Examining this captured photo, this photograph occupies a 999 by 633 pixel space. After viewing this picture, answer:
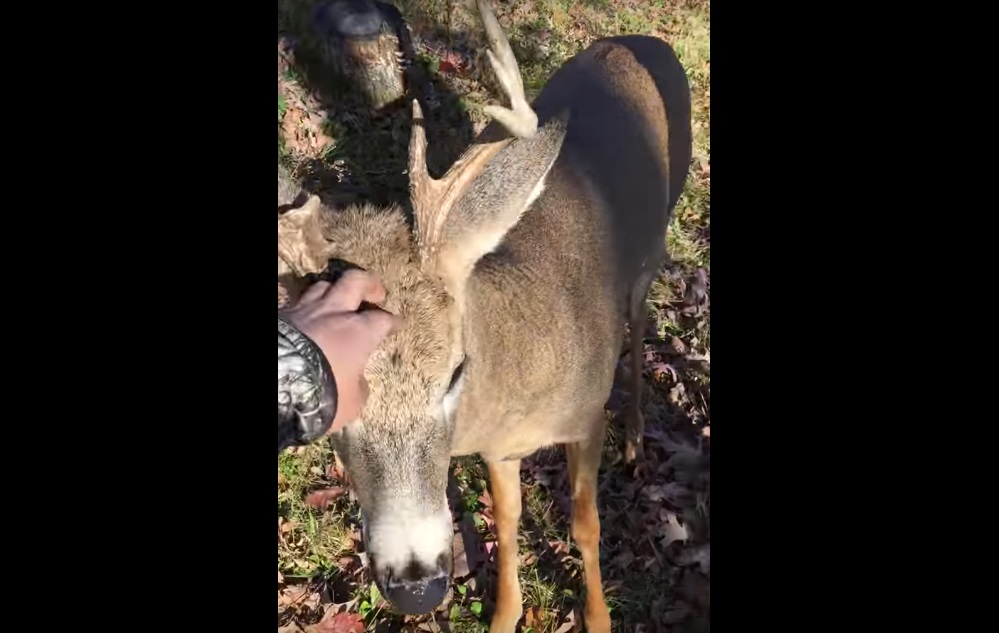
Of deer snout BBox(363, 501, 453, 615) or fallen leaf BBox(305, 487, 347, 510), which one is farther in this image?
fallen leaf BBox(305, 487, 347, 510)

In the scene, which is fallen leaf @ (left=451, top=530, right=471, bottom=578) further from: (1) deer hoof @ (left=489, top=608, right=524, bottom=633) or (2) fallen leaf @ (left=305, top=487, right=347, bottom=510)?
(2) fallen leaf @ (left=305, top=487, right=347, bottom=510)

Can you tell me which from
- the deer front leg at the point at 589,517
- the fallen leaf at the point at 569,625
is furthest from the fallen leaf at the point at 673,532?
the fallen leaf at the point at 569,625

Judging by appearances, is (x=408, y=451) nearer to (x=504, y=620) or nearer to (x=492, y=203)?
(x=492, y=203)

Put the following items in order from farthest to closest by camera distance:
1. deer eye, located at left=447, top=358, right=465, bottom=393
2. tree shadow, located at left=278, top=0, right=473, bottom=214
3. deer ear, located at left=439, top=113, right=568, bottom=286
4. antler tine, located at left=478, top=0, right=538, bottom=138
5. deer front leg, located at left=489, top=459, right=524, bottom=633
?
tree shadow, located at left=278, top=0, right=473, bottom=214
deer front leg, located at left=489, top=459, right=524, bottom=633
deer ear, located at left=439, top=113, right=568, bottom=286
deer eye, located at left=447, top=358, right=465, bottom=393
antler tine, located at left=478, top=0, right=538, bottom=138

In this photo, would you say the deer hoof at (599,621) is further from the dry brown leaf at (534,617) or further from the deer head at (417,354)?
the deer head at (417,354)

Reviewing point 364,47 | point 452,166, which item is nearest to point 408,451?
point 452,166

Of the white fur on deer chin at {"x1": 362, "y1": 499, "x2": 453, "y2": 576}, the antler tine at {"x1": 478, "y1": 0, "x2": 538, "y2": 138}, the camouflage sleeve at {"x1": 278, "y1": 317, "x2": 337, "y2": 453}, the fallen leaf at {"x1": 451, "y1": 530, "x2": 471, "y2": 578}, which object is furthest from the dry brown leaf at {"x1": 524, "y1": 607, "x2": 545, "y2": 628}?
the antler tine at {"x1": 478, "y1": 0, "x2": 538, "y2": 138}
